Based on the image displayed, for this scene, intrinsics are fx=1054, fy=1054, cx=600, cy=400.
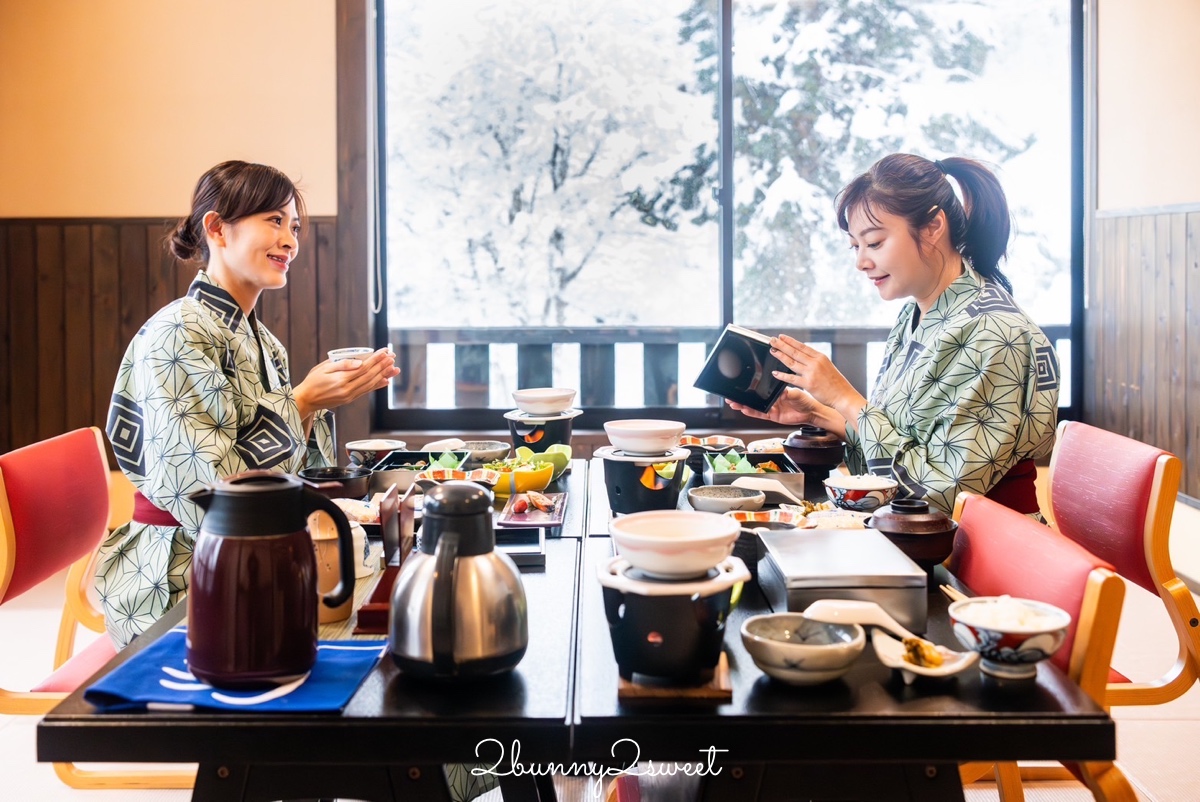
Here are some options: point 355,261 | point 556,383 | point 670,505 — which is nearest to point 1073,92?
point 556,383

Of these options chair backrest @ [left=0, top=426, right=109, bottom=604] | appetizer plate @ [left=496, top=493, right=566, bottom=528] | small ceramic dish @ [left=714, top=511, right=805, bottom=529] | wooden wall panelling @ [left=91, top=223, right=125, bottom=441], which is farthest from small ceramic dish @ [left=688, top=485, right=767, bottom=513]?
wooden wall panelling @ [left=91, top=223, right=125, bottom=441]

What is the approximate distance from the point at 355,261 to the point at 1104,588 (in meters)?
3.27

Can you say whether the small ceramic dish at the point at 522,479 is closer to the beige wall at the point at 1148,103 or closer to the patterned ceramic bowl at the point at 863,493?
the patterned ceramic bowl at the point at 863,493

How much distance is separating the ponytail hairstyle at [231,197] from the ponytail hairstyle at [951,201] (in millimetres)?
1278

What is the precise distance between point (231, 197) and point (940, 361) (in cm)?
151

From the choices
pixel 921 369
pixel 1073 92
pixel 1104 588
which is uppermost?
pixel 1073 92

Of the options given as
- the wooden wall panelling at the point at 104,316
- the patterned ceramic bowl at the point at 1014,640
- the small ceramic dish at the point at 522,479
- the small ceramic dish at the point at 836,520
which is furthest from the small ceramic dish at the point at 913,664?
the wooden wall panelling at the point at 104,316

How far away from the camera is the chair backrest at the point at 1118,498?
5.41ft

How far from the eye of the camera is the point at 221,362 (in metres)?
2.06

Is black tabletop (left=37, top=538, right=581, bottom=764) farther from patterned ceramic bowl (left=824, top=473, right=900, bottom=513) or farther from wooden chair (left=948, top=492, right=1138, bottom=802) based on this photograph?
patterned ceramic bowl (left=824, top=473, right=900, bottom=513)

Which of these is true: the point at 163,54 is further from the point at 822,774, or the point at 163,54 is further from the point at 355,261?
the point at 822,774

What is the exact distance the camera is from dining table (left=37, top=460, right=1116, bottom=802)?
975 mm

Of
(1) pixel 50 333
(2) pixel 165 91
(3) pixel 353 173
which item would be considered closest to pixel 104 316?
(1) pixel 50 333

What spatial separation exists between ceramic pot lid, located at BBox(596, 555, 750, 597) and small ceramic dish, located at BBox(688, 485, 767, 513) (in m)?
0.66
